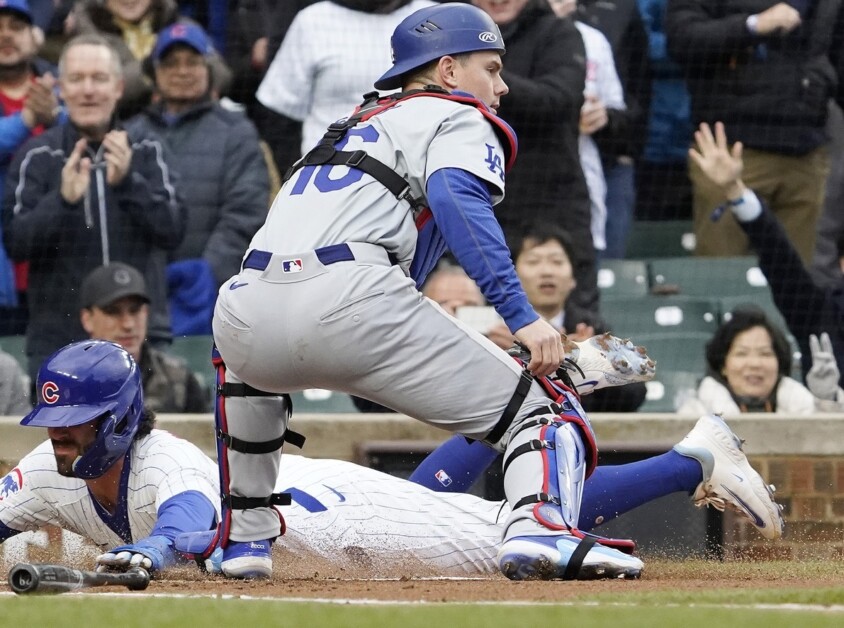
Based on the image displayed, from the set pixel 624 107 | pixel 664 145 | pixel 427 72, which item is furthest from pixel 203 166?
pixel 427 72

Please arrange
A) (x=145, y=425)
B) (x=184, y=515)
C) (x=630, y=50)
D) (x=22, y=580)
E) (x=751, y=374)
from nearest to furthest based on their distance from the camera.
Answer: (x=22, y=580) → (x=184, y=515) → (x=145, y=425) → (x=751, y=374) → (x=630, y=50)

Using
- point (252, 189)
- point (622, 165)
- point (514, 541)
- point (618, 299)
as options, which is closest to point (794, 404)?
point (618, 299)

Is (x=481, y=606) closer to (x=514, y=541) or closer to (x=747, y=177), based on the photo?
(x=514, y=541)

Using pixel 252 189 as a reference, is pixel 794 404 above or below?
below

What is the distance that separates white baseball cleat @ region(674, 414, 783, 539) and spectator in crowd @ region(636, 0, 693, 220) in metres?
Answer: 3.97

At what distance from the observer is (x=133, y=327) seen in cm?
766

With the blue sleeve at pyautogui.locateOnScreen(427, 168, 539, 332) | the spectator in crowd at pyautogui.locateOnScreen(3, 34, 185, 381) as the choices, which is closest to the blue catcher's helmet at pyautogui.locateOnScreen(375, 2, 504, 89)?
the blue sleeve at pyautogui.locateOnScreen(427, 168, 539, 332)

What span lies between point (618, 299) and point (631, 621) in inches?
214

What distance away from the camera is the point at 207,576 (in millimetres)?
5059

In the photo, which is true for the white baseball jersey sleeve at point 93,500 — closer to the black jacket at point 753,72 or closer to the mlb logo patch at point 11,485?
the mlb logo patch at point 11,485

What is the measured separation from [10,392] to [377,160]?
3.58 metres

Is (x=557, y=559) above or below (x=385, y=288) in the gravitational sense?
below

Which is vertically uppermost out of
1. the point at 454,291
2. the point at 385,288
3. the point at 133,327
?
the point at 385,288

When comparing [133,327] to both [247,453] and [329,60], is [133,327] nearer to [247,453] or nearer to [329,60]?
[329,60]
